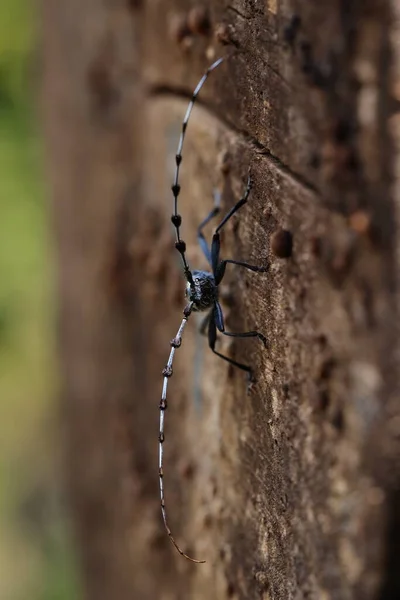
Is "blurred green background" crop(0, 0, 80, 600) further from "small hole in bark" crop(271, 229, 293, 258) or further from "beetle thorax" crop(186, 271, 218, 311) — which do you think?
"small hole in bark" crop(271, 229, 293, 258)

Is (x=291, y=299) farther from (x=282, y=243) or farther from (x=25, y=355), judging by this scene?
(x=25, y=355)

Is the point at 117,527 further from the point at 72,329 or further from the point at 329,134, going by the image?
the point at 329,134

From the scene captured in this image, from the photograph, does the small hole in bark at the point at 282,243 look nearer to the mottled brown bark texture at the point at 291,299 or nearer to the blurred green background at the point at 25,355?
the mottled brown bark texture at the point at 291,299

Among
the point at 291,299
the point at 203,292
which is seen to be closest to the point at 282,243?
the point at 291,299

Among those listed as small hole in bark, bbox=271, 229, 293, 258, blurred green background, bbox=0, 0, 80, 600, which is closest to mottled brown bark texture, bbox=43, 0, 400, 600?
small hole in bark, bbox=271, 229, 293, 258

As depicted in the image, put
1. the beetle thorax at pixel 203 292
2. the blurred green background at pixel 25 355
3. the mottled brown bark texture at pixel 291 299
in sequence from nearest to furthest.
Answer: the mottled brown bark texture at pixel 291 299 < the beetle thorax at pixel 203 292 < the blurred green background at pixel 25 355

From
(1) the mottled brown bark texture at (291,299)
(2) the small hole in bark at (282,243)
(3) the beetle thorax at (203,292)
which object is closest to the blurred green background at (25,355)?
(1) the mottled brown bark texture at (291,299)

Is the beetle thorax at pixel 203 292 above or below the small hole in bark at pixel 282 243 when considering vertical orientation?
above
